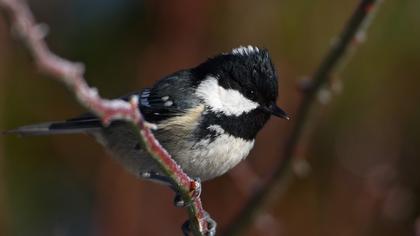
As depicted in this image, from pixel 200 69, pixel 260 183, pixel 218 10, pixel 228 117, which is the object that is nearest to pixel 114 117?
pixel 228 117

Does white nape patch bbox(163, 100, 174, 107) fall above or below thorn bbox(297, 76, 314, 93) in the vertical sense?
above

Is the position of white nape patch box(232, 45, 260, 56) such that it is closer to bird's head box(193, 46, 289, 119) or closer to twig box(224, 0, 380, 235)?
bird's head box(193, 46, 289, 119)

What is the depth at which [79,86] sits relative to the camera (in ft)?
3.46

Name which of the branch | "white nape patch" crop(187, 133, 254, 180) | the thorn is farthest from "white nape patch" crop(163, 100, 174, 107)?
the branch

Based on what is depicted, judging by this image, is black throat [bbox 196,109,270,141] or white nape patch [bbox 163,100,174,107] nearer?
black throat [bbox 196,109,270,141]

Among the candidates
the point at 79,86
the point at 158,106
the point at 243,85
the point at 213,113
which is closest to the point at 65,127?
the point at 158,106

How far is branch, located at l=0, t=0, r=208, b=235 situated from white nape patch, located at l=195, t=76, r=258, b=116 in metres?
0.72

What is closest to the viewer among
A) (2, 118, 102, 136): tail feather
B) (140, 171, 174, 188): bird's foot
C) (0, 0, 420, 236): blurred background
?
(140, 171, 174, 188): bird's foot

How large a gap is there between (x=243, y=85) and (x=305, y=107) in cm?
29

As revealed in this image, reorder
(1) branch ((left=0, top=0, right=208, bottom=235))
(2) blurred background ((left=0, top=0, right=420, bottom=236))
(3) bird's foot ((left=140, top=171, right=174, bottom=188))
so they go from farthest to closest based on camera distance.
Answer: (2) blurred background ((left=0, top=0, right=420, bottom=236)) < (3) bird's foot ((left=140, top=171, right=174, bottom=188)) < (1) branch ((left=0, top=0, right=208, bottom=235))

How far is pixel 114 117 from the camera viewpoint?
117cm

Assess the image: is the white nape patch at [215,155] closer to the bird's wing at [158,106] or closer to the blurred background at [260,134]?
the bird's wing at [158,106]

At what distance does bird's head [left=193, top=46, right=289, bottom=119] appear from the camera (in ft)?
7.39

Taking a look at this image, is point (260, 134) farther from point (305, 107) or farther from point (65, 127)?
point (65, 127)
